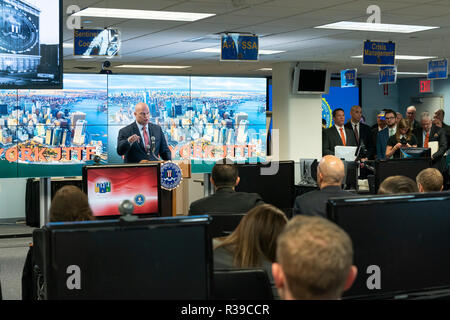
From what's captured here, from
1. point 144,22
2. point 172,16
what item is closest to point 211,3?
point 172,16

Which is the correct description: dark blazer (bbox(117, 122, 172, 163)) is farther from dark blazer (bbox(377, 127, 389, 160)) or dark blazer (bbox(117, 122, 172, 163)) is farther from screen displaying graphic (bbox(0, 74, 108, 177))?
screen displaying graphic (bbox(0, 74, 108, 177))

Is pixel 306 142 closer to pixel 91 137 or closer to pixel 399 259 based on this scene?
pixel 91 137

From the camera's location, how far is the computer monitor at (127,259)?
2061mm

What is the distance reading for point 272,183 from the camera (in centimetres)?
588

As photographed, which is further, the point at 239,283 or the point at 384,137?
the point at 384,137

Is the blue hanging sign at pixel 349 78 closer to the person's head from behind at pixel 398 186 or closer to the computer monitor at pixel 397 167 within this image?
the computer monitor at pixel 397 167

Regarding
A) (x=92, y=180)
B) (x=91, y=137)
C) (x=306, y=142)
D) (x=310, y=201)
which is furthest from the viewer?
(x=306, y=142)

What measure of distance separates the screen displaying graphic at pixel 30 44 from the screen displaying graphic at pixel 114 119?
5705 millimetres

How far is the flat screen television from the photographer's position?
1557 cm

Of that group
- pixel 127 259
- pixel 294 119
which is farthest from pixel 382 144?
pixel 127 259

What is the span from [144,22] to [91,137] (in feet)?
9.99

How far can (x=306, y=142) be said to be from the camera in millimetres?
15883

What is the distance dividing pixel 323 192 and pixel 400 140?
4.25 meters

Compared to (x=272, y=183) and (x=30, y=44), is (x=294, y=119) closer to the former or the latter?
(x=272, y=183)
